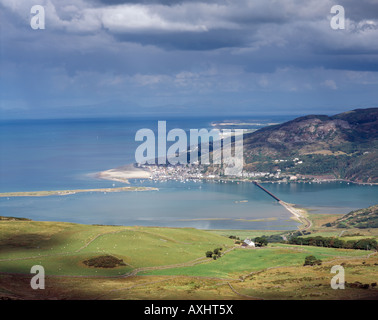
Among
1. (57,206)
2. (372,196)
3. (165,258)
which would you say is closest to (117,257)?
(165,258)

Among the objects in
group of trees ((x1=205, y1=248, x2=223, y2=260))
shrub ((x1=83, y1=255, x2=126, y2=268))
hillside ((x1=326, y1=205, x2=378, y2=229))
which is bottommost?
hillside ((x1=326, y1=205, x2=378, y2=229))

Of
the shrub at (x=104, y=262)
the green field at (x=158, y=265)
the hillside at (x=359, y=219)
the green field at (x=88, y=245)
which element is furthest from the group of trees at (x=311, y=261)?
the hillside at (x=359, y=219)

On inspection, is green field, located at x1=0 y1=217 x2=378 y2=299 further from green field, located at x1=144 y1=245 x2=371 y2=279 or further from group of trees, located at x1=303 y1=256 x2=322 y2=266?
group of trees, located at x1=303 y1=256 x2=322 y2=266

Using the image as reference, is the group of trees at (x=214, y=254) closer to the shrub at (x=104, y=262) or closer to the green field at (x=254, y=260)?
the green field at (x=254, y=260)

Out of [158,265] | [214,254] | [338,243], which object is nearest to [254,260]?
[214,254]

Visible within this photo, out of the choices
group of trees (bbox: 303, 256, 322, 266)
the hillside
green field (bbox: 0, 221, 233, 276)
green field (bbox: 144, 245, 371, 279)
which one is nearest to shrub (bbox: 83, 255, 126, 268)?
green field (bbox: 0, 221, 233, 276)

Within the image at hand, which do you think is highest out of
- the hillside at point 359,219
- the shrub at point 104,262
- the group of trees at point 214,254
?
the shrub at point 104,262
